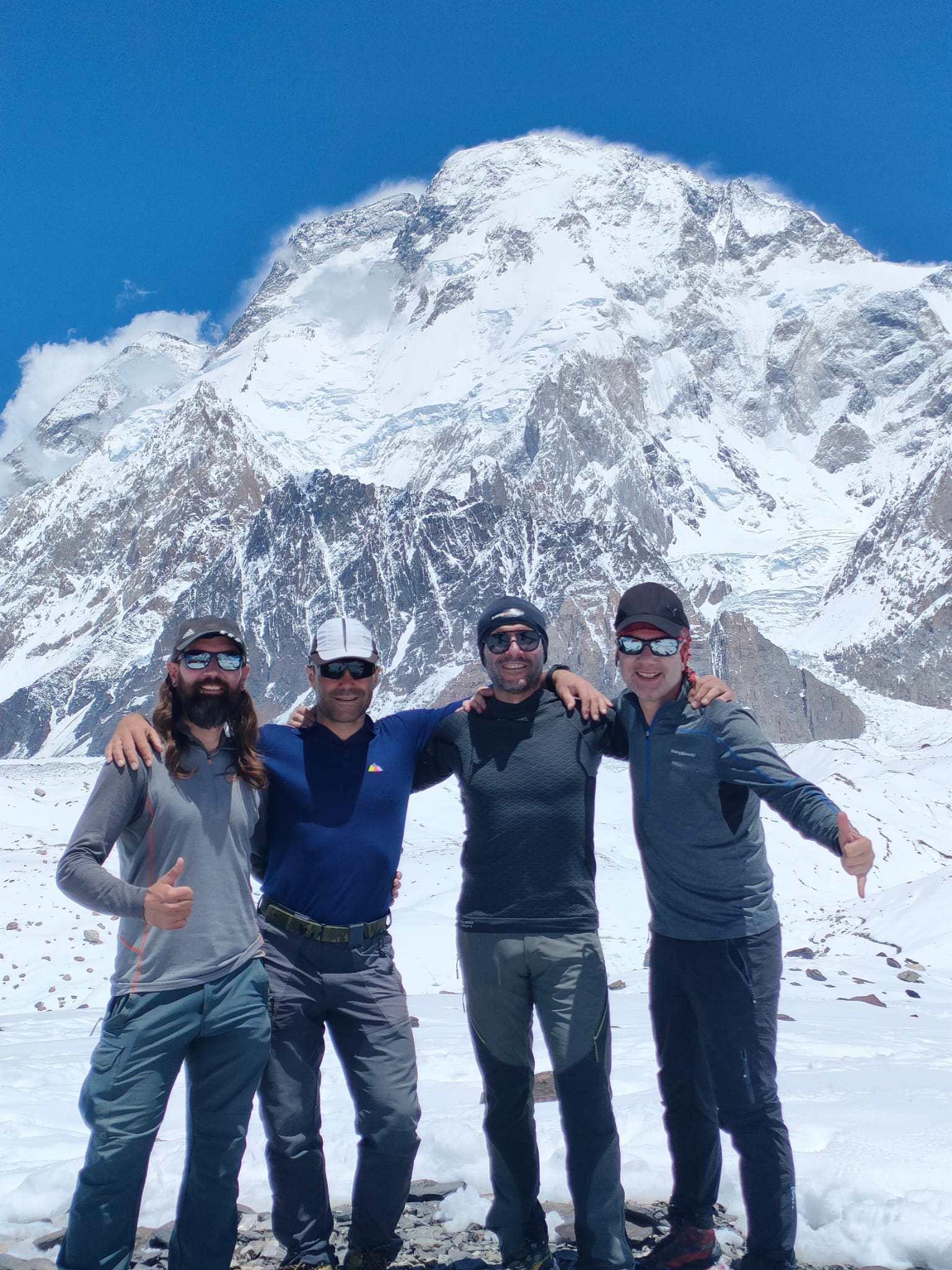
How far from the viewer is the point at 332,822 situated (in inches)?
194

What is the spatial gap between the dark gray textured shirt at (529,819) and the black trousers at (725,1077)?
586 millimetres

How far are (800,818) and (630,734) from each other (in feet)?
2.92

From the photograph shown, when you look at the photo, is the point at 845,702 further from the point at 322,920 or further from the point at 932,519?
the point at 322,920

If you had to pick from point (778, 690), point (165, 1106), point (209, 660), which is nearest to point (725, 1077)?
point (165, 1106)

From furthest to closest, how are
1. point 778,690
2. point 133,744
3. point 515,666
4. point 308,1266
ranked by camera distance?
point 778,690
point 515,666
point 308,1266
point 133,744

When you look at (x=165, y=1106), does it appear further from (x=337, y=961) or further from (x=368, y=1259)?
(x=368, y=1259)

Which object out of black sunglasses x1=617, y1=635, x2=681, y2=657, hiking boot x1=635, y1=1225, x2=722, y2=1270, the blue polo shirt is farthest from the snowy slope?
black sunglasses x1=617, y1=635, x2=681, y2=657

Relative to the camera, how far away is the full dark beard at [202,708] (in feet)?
15.6

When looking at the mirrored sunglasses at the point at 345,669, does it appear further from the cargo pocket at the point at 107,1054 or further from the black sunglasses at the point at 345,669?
the cargo pocket at the point at 107,1054

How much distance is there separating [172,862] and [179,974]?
0.47 meters

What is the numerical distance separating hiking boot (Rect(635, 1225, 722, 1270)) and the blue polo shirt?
201cm

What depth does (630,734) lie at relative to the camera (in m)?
5.13

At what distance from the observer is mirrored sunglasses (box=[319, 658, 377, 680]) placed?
5.12 meters

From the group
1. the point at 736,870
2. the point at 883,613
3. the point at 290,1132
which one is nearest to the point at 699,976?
the point at 736,870
